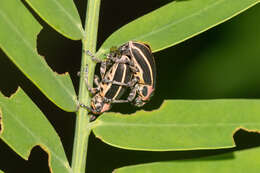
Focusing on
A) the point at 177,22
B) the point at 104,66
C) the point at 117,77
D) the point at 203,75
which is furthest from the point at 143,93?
the point at 203,75

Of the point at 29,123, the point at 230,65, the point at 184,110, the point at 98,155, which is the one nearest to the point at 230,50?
the point at 230,65

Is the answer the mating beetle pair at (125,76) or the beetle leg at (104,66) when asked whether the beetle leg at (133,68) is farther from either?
the beetle leg at (104,66)

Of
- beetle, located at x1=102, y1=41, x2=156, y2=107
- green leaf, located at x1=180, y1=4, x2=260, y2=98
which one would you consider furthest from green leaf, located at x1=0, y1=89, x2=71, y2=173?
A: green leaf, located at x1=180, y1=4, x2=260, y2=98

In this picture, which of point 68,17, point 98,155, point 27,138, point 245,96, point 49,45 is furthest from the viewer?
point 49,45

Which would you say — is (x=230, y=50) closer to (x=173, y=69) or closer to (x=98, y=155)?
(x=173, y=69)

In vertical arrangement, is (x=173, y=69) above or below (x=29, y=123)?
below

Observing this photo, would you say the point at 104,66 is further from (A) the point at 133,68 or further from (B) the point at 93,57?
(B) the point at 93,57

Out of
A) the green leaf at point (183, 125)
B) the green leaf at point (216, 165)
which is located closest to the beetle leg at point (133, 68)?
the green leaf at point (183, 125)
